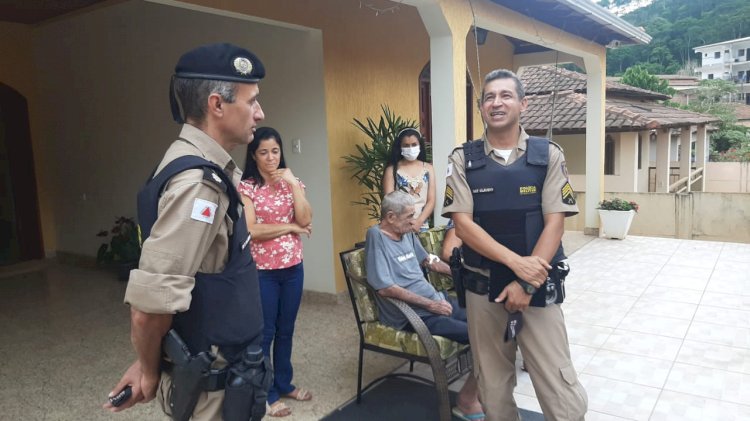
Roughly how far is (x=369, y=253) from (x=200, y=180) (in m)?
1.92

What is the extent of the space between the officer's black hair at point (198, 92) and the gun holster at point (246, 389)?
71 centimetres

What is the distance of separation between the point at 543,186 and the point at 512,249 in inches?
12.2

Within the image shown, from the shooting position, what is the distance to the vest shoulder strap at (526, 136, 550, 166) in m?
2.35

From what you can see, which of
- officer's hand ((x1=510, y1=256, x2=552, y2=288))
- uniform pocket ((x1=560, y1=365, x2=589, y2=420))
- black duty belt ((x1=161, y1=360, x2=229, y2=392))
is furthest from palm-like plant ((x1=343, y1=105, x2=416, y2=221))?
black duty belt ((x1=161, y1=360, x2=229, y2=392))

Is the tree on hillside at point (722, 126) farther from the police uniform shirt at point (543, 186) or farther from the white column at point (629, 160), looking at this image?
the police uniform shirt at point (543, 186)

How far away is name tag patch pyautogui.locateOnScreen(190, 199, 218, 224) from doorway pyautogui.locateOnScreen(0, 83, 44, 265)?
7.50m

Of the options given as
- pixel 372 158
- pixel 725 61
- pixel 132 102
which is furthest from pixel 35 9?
pixel 725 61

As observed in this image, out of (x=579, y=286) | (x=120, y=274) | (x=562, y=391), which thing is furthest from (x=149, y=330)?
(x=120, y=274)

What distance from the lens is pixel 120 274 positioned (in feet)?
21.7

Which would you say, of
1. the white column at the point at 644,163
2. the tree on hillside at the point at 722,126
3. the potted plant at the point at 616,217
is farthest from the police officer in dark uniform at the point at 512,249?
A: the tree on hillside at the point at 722,126

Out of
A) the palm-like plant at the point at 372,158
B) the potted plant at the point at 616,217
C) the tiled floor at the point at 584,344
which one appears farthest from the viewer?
the potted plant at the point at 616,217

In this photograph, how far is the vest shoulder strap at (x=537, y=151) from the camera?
7.72 ft

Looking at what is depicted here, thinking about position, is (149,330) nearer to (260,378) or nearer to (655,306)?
(260,378)

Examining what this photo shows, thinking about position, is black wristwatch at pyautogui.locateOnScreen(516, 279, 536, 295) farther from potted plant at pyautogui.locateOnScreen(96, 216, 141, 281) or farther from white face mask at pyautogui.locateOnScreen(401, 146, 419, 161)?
potted plant at pyautogui.locateOnScreen(96, 216, 141, 281)
